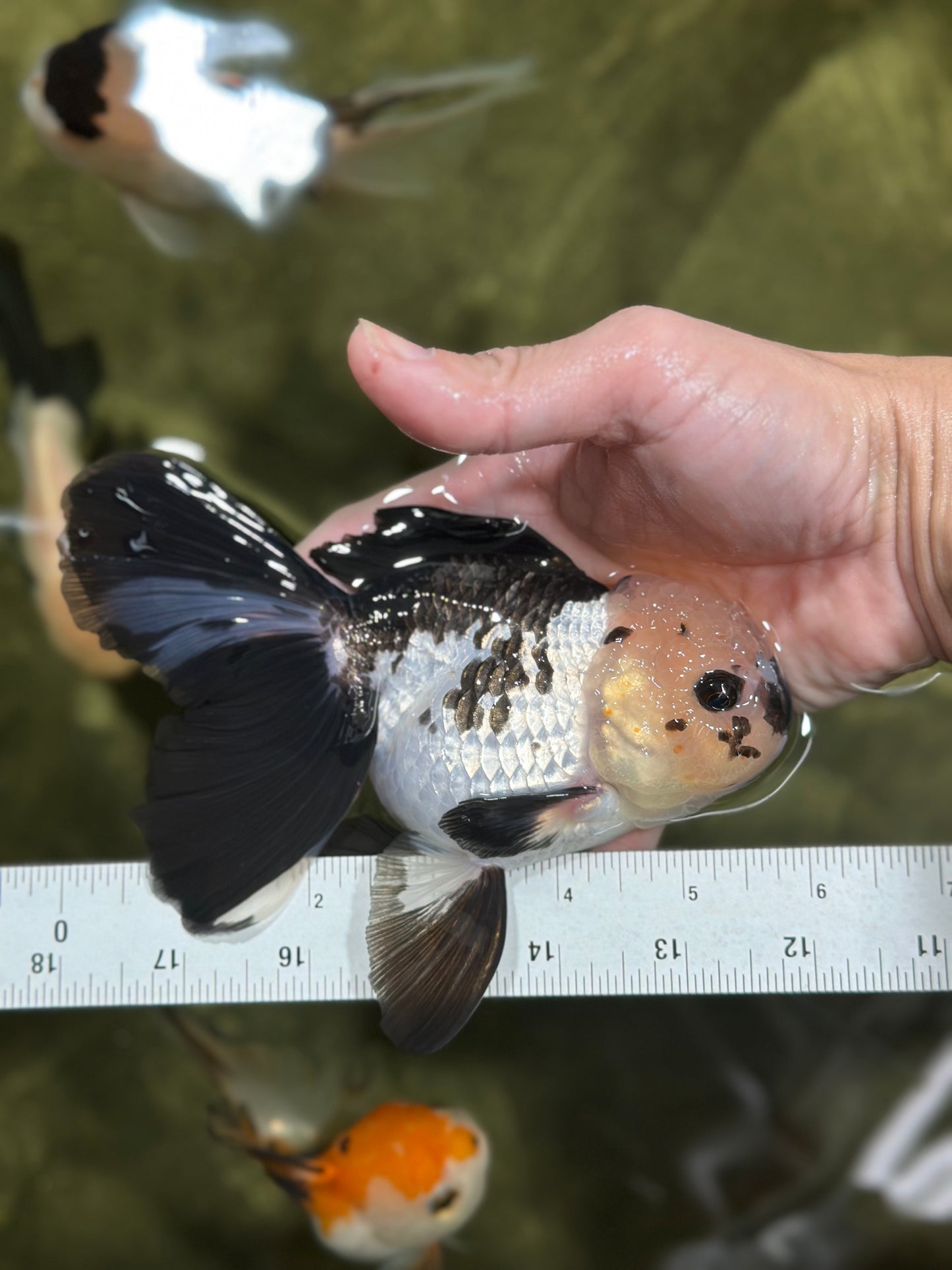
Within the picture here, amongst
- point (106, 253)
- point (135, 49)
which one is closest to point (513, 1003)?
point (106, 253)

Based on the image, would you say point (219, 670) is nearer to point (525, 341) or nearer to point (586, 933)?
point (586, 933)

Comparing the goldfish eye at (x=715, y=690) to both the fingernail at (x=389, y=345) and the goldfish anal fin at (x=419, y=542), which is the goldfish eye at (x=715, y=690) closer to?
the goldfish anal fin at (x=419, y=542)

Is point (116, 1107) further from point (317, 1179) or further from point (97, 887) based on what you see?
point (97, 887)

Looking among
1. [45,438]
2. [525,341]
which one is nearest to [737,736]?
[525,341]

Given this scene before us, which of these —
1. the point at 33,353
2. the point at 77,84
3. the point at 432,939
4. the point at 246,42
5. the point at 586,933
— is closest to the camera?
the point at 432,939

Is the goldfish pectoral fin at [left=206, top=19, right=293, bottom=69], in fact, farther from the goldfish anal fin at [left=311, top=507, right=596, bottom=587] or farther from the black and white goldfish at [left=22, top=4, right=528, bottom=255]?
the goldfish anal fin at [left=311, top=507, right=596, bottom=587]

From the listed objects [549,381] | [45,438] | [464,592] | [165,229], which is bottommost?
[464,592]

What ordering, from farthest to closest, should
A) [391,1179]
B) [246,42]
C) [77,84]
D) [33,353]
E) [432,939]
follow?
[246,42] → [33,353] → [77,84] → [391,1179] → [432,939]
